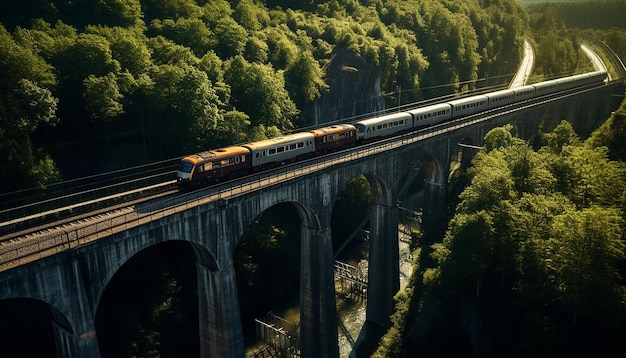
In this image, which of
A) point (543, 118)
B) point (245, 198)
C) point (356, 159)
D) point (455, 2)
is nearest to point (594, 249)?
point (356, 159)

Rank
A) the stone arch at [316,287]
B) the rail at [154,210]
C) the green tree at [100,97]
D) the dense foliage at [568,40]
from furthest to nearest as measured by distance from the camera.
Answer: the dense foliage at [568,40], the green tree at [100,97], the stone arch at [316,287], the rail at [154,210]

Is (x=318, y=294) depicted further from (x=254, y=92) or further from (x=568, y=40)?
(x=568, y=40)

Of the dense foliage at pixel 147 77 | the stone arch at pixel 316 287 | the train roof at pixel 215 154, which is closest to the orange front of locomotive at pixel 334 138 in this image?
the dense foliage at pixel 147 77

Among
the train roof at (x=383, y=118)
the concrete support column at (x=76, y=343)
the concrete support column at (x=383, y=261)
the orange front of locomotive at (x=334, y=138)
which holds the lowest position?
the concrete support column at (x=383, y=261)

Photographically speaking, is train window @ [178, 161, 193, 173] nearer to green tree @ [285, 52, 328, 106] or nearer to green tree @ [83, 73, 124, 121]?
green tree @ [83, 73, 124, 121]

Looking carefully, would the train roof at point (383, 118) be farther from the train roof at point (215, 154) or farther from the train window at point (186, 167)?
the train window at point (186, 167)

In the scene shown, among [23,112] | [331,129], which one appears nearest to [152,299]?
[23,112]
